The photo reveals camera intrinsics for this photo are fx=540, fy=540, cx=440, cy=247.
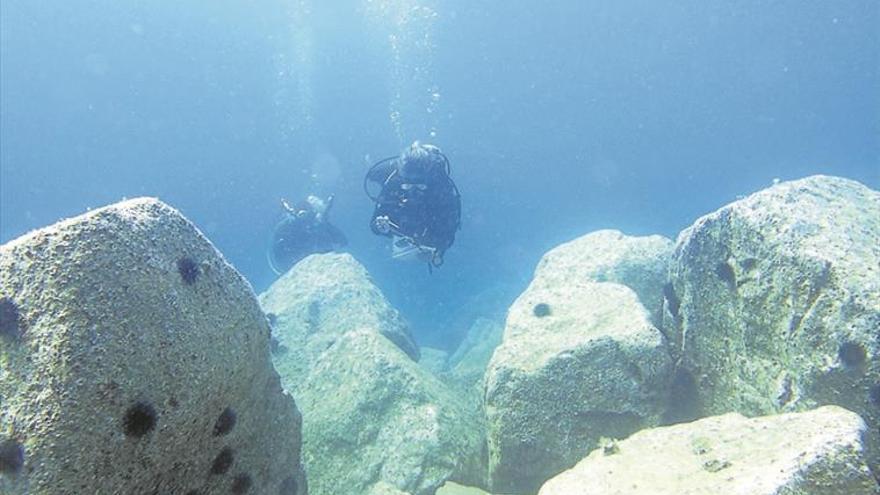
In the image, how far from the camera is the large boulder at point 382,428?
190 inches

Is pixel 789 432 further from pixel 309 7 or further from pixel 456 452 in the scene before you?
pixel 309 7

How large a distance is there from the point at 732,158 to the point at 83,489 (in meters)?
90.5

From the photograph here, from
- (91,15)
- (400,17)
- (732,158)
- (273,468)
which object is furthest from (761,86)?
(273,468)

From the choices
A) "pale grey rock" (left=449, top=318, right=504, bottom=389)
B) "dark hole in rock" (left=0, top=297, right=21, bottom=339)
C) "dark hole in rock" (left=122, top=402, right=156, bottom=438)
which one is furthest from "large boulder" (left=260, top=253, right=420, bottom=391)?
"dark hole in rock" (left=0, top=297, right=21, bottom=339)

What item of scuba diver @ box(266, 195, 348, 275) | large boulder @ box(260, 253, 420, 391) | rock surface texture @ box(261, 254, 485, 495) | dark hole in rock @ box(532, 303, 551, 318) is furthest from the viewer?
scuba diver @ box(266, 195, 348, 275)

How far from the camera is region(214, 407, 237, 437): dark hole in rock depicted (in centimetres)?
236

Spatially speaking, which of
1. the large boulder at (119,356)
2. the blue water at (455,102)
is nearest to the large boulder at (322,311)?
the large boulder at (119,356)

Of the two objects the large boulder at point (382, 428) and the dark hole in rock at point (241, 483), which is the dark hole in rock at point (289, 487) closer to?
the dark hole in rock at point (241, 483)

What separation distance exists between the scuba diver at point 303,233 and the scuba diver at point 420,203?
6.82 metres

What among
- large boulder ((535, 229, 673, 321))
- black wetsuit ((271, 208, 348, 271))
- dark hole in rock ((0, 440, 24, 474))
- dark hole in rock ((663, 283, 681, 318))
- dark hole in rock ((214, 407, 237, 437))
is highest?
black wetsuit ((271, 208, 348, 271))

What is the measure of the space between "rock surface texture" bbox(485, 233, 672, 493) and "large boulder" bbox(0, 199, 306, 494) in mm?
2592

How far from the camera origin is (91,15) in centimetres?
6131

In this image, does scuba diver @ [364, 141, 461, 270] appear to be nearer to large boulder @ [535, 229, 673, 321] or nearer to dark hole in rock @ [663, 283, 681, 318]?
large boulder @ [535, 229, 673, 321]

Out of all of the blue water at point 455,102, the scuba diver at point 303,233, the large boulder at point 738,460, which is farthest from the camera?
the blue water at point 455,102
